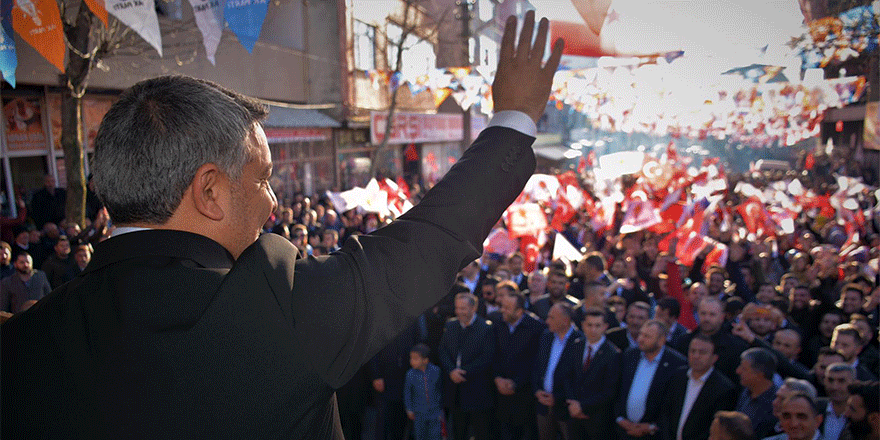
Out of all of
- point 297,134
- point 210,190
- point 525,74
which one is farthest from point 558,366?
point 297,134

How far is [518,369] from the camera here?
588 centimetres

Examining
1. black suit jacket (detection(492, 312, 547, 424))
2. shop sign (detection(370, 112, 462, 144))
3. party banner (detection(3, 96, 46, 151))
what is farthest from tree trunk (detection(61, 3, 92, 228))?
shop sign (detection(370, 112, 462, 144))

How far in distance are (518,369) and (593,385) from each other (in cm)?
81

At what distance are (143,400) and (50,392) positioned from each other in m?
0.18

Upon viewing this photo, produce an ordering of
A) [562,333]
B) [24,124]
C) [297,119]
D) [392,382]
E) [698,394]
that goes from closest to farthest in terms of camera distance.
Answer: [698,394] < [562,333] < [392,382] < [24,124] < [297,119]

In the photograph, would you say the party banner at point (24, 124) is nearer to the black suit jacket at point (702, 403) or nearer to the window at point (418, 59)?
the window at point (418, 59)

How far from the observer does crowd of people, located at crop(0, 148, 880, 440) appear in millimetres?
4406

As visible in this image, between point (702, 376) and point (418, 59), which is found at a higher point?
point (418, 59)

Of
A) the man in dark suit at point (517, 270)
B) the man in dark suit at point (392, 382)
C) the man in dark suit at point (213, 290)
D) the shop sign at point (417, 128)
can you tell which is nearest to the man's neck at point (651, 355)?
the man in dark suit at point (392, 382)

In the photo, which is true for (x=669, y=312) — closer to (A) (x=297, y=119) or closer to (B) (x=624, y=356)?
(B) (x=624, y=356)

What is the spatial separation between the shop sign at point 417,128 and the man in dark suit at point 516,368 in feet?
60.1

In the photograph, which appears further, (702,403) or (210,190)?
(702,403)

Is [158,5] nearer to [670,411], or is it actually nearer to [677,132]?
[670,411]

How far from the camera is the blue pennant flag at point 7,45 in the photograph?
4.25m
